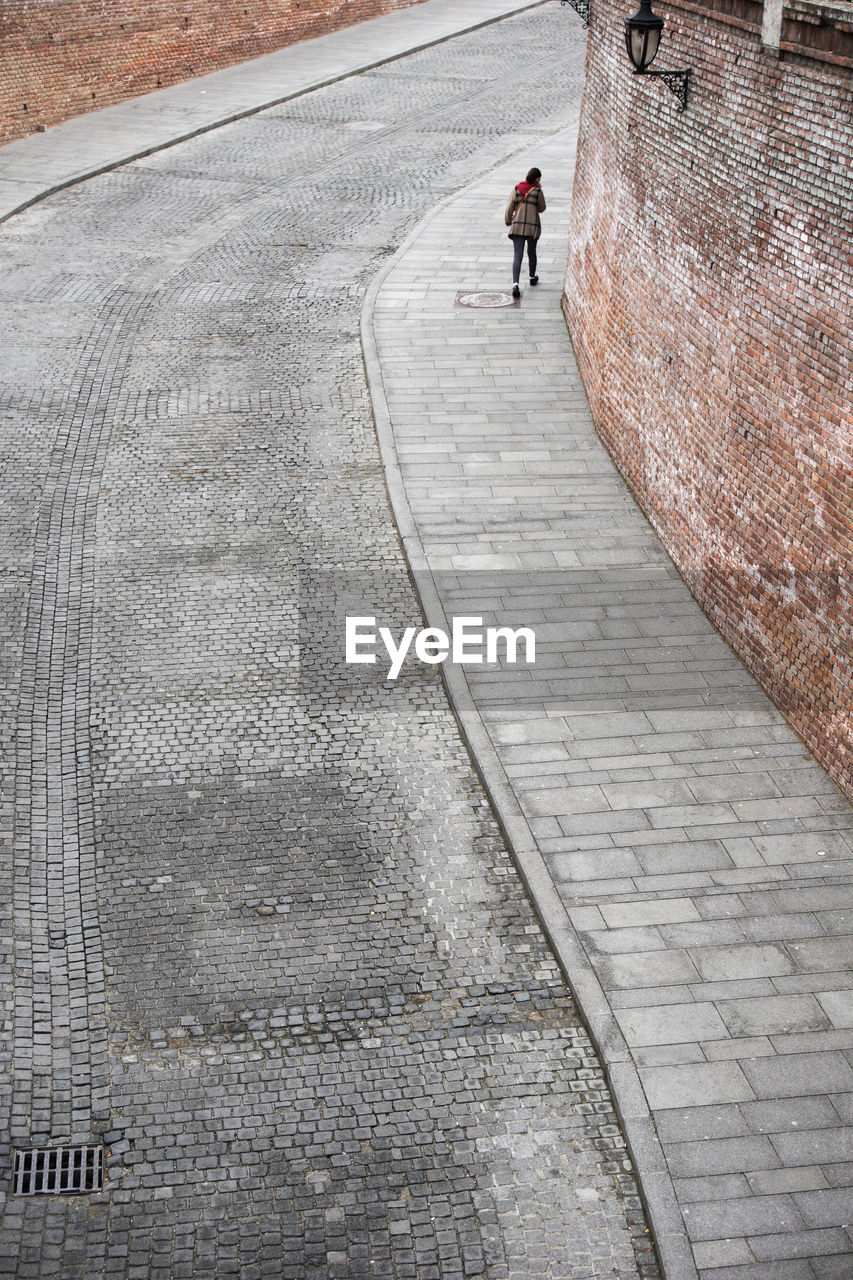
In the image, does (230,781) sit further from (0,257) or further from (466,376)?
(0,257)

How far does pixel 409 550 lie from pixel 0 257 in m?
10.9

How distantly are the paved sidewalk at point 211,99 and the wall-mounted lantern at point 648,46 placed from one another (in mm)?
13274

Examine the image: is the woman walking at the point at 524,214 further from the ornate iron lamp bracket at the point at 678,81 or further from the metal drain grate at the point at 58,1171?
the metal drain grate at the point at 58,1171

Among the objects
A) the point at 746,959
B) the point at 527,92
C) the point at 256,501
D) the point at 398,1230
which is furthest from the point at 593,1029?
the point at 527,92

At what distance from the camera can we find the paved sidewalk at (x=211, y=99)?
77.5 feet

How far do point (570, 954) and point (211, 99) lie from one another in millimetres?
25006

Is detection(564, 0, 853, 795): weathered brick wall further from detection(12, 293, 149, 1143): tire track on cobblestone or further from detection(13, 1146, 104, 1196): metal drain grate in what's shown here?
detection(13, 1146, 104, 1196): metal drain grate

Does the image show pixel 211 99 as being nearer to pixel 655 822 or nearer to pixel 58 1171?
pixel 655 822

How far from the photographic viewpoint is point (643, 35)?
36.6 ft

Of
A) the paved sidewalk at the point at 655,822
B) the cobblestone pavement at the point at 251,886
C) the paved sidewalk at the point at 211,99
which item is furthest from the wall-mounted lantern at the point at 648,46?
the paved sidewalk at the point at 211,99

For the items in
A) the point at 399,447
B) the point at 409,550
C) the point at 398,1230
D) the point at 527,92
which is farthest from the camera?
the point at 527,92

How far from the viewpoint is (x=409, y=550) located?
1222 centimetres

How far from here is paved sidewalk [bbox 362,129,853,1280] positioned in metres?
6.64

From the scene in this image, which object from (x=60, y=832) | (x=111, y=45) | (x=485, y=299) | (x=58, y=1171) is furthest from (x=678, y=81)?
(x=111, y=45)
